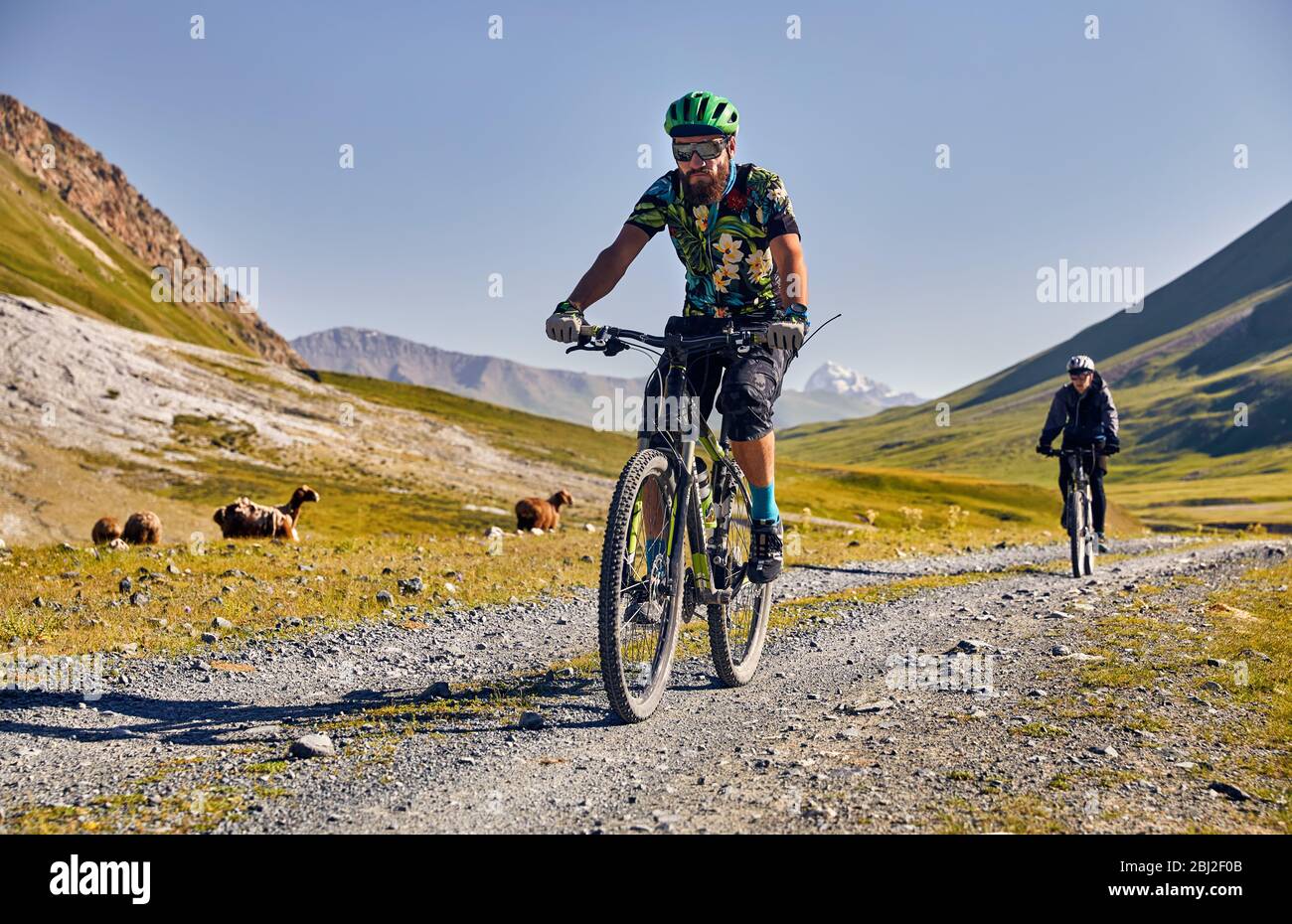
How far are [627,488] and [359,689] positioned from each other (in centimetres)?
343

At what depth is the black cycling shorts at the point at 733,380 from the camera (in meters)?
6.69

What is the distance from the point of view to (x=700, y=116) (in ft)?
21.3

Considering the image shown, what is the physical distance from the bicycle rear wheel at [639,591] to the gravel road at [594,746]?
304 mm

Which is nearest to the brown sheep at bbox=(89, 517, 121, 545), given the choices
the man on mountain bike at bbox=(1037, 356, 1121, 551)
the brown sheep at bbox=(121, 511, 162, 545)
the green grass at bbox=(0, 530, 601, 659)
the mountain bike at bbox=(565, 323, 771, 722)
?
the brown sheep at bbox=(121, 511, 162, 545)

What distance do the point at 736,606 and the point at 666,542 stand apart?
5.58ft

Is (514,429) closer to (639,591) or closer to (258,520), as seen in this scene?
(258,520)

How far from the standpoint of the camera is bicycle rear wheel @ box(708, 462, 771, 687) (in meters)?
7.15

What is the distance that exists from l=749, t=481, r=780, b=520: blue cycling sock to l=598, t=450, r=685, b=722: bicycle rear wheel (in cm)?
96

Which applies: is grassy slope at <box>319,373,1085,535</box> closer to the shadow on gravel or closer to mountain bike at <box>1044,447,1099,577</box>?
mountain bike at <box>1044,447,1099,577</box>

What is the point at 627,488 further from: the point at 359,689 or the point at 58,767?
the point at 58,767

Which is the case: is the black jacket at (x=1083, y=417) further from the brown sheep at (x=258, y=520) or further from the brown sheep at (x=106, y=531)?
the brown sheep at (x=106, y=531)

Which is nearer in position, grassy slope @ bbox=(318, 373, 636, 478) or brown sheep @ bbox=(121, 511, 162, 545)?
brown sheep @ bbox=(121, 511, 162, 545)
